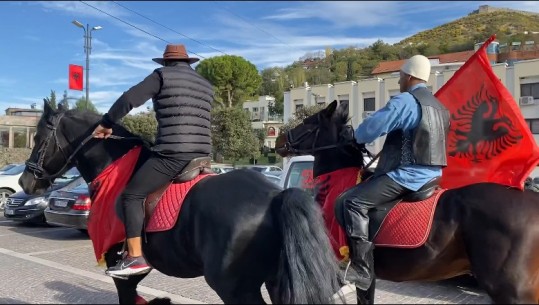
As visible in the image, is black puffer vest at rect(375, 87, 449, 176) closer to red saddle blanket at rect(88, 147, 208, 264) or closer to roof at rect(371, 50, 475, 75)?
red saddle blanket at rect(88, 147, 208, 264)

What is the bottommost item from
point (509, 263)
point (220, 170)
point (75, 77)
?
point (220, 170)

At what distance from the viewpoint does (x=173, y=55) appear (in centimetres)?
409

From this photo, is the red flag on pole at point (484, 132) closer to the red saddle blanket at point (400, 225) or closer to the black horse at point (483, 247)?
the black horse at point (483, 247)

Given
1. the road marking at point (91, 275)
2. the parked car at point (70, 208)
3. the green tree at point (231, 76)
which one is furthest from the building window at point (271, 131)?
the road marking at point (91, 275)

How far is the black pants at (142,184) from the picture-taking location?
12.4ft

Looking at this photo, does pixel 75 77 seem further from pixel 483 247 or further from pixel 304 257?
pixel 483 247

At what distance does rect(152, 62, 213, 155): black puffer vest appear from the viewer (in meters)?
3.89

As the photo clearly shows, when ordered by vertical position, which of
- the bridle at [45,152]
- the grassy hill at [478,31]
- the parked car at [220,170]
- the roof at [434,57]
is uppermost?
the grassy hill at [478,31]

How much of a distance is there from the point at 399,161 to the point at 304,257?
136 centimetres

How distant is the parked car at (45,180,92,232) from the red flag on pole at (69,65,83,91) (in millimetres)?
14577

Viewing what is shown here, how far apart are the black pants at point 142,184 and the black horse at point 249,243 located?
16 centimetres

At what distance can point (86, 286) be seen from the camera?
6.80m

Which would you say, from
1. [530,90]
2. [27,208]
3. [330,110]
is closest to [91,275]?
[330,110]

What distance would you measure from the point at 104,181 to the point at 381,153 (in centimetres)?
239
